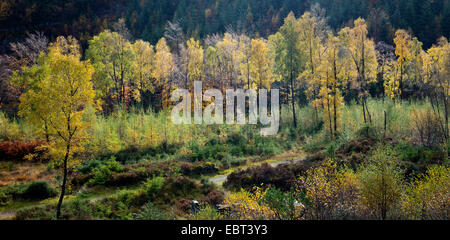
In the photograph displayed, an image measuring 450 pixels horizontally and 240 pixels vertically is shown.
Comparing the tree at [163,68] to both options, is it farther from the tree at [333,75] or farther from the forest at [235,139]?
Answer: the tree at [333,75]

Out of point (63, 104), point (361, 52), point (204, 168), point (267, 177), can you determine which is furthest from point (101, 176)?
point (361, 52)

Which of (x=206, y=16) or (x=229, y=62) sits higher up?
(x=206, y=16)

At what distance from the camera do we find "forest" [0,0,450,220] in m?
8.12

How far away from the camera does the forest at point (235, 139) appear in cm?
812

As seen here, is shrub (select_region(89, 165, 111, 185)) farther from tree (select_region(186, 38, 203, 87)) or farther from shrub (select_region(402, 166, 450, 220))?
tree (select_region(186, 38, 203, 87))

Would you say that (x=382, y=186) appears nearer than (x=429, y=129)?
Yes

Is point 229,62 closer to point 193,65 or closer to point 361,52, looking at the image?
point 193,65

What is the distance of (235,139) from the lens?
21281 millimetres

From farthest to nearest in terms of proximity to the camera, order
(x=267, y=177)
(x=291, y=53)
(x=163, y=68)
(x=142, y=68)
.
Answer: (x=163, y=68) → (x=142, y=68) → (x=291, y=53) → (x=267, y=177)

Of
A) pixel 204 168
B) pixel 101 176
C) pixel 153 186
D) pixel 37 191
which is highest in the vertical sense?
pixel 101 176

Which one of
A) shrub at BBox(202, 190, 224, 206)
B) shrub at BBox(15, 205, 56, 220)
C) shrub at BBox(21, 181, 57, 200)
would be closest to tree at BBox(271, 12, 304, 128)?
shrub at BBox(202, 190, 224, 206)

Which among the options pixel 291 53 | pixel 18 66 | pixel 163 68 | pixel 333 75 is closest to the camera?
pixel 333 75

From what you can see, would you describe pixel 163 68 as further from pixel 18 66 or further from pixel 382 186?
pixel 382 186
